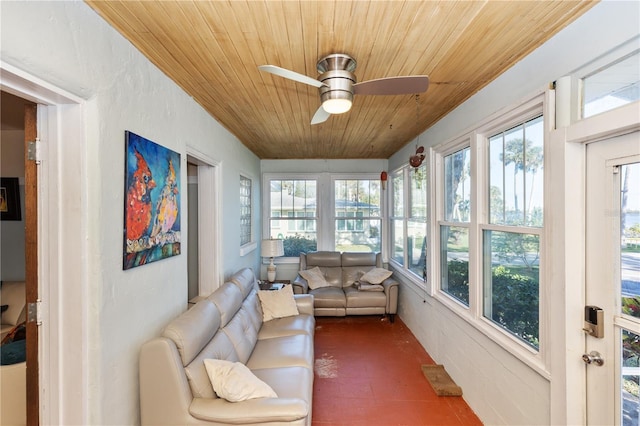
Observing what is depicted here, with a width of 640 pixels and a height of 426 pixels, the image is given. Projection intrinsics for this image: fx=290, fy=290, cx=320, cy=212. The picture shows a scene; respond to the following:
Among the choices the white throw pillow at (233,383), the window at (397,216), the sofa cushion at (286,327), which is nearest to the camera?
the white throw pillow at (233,383)

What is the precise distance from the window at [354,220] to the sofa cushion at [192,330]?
136 inches

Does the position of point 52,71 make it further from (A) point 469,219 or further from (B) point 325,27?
(A) point 469,219

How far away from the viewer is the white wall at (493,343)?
4.32 feet

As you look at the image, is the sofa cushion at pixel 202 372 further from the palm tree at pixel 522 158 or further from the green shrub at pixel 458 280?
the palm tree at pixel 522 158

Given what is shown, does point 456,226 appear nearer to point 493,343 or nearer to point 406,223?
point 493,343

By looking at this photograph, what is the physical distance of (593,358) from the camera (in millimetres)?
1427

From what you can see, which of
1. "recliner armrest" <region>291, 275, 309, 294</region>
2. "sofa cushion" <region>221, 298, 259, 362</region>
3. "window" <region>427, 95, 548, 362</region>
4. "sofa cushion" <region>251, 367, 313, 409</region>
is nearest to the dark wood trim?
"sofa cushion" <region>221, 298, 259, 362</region>

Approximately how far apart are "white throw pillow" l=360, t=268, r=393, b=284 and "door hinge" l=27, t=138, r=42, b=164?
13.1 ft

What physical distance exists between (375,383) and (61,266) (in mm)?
2594

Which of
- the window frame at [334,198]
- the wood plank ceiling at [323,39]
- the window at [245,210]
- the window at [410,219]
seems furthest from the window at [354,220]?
the wood plank ceiling at [323,39]

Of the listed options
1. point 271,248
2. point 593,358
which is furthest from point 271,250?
point 593,358

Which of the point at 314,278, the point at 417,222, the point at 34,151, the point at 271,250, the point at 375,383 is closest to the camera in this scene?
the point at 34,151

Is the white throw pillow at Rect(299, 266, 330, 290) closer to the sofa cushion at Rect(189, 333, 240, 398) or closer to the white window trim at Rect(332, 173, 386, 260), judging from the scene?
the white window trim at Rect(332, 173, 386, 260)

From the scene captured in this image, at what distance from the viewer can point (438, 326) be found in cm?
306
